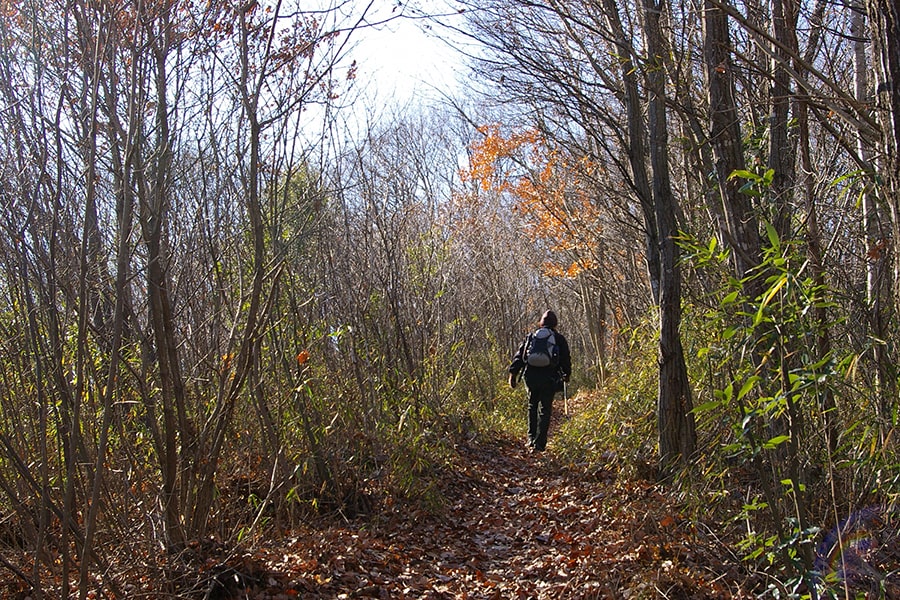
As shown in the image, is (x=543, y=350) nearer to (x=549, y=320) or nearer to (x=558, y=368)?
(x=558, y=368)

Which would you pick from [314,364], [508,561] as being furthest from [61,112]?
[508,561]

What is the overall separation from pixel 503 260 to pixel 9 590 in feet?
44.1

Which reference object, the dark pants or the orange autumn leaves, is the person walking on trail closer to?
the dark pants

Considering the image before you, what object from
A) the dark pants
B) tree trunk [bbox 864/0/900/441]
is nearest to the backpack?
the dark pants

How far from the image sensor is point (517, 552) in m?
5.36

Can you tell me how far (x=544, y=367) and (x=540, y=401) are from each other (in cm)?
55

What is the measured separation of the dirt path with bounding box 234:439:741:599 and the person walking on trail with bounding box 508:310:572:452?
1696mm

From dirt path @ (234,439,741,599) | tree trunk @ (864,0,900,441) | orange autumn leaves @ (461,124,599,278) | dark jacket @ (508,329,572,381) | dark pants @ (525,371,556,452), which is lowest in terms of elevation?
dirt path @ (234,439,741,599)

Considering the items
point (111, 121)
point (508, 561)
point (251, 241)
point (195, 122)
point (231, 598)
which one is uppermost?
point (195, 122)

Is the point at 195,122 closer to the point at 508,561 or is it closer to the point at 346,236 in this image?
the point at 346,236

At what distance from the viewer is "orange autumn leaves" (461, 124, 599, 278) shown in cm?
1198

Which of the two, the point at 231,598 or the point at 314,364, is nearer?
the point at 231,598

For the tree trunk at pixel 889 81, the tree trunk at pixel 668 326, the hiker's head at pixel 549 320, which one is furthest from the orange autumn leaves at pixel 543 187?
the tree trunk at pixel 889 81

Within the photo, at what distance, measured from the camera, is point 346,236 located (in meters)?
6.87
